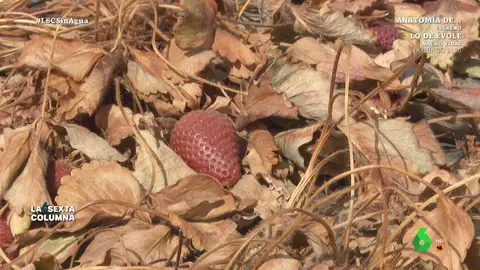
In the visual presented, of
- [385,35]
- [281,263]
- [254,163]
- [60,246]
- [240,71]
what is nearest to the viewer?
[281,263]

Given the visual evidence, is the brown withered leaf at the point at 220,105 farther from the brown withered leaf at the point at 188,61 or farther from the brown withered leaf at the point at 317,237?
the brown withered leaf at the point at 317,237

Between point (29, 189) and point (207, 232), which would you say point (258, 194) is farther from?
point (29, 189)

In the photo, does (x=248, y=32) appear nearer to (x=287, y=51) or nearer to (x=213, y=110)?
(x=287, y=51)

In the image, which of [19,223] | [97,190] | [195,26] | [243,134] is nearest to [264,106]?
[243,134]

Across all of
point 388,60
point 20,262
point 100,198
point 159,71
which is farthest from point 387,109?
point 20,262

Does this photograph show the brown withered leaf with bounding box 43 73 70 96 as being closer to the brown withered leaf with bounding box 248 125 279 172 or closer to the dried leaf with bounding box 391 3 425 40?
the brown withered leaf with bounding box 248 125 279 172

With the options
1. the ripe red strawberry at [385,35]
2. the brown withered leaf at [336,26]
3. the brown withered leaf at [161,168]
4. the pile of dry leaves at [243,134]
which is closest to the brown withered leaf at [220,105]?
the pile of dry leaves at [243,134]
